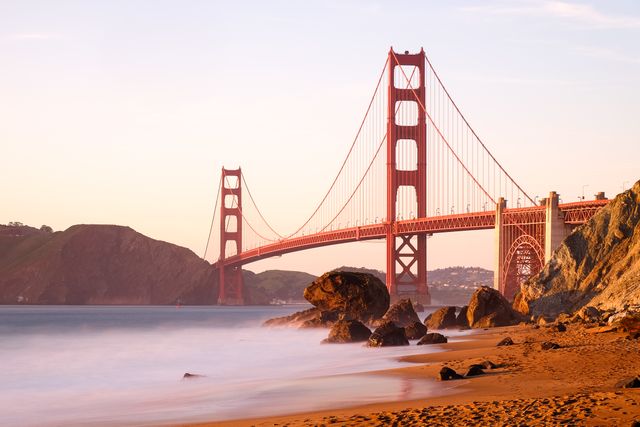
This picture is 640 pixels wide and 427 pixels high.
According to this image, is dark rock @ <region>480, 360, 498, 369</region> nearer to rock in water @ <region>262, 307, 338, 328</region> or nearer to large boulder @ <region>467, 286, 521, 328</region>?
large boulder @ <region>467, 286, 521, 328</region>

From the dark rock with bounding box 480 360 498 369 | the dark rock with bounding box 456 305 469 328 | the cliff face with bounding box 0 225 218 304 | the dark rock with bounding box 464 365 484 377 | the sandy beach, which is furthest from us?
the cliff face with bounding box 0 225 218 304

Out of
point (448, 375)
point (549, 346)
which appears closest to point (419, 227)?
point (549, 346)

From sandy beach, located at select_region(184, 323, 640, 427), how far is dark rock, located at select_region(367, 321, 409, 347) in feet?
38.6

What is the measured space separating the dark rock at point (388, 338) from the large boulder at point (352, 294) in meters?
15.1

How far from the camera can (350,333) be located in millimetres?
40781

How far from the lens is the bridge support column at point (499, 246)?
2864 inches

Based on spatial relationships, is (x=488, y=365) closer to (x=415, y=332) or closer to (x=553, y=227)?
(x=415, y=332)

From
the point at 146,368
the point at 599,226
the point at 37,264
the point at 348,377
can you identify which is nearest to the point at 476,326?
the point at 599,226

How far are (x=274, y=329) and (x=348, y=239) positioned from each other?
30208mm

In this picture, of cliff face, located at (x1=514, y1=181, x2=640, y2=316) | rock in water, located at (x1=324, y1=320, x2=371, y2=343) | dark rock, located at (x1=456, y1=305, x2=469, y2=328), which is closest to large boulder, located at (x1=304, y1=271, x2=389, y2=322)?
dark rock, located at (x1=456, y1=305, x2=469, y2=328)

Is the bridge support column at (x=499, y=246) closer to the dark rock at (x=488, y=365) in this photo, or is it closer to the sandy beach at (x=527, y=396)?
the sandy beach at (x=527, y=396)

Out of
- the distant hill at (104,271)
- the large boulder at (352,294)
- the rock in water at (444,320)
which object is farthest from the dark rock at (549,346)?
the distant hill at (104,271)

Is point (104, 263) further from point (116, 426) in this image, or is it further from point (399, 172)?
point (116, 426)

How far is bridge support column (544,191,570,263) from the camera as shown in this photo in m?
65.1
